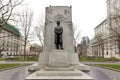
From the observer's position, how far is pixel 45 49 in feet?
61.3

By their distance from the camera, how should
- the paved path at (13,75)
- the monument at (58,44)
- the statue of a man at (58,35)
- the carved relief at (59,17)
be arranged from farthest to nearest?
the carved relief at (59,17), the statue of a man at (58,35), the monument at (58,44), the paved path at (13,75)

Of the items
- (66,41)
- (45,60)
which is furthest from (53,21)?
(45,60)

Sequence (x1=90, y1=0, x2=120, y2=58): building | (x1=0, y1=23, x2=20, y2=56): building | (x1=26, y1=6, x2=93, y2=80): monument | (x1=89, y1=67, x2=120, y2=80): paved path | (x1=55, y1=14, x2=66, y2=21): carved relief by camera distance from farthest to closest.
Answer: (x1=0, y1=23, x2=20, y2=56): building, (x1=90, y1=0, x2=120, y2=58): building, (x1=55, y1=14, x2=66, y2=21): carved relief, (x1=26, y1=6, x2=93, y2=80): monument, (x1=89, y1=67, x2=120, y2=80): paved path

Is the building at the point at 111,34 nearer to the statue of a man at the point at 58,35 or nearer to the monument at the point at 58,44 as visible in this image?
the monument at the point at 58,44

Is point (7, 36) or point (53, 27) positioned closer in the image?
point (53, 27)

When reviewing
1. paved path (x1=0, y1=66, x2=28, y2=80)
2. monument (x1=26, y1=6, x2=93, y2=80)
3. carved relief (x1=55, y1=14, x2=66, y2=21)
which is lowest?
paved path (x1=0, y1=66, x2=28, y2=80)

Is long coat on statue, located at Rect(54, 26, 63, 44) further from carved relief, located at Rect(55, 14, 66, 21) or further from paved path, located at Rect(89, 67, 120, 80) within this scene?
paved path, located at Rect(89, 67, 120, 80)

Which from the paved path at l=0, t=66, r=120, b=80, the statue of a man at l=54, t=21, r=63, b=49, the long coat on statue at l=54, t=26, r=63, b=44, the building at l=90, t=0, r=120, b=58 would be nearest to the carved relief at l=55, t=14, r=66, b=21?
the statue of a man at l=54, t=21, r=63, b=49

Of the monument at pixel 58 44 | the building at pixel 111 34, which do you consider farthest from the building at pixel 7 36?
the building at pixel 111 34

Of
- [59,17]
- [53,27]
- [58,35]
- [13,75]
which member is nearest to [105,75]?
[58,35]

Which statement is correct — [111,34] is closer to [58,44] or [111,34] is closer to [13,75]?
[58,44]

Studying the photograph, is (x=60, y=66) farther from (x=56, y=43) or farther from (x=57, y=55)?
(x=56, y=43)

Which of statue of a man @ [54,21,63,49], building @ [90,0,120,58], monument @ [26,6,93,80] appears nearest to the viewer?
monument @ [26,6,93,80]

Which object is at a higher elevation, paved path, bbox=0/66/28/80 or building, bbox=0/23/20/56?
building, bbox=0/23/20/56
